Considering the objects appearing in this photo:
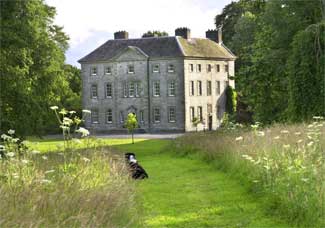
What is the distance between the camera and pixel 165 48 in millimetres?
64188

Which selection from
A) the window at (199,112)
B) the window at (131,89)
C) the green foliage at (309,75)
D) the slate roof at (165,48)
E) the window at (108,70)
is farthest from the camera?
the window at (108,70)

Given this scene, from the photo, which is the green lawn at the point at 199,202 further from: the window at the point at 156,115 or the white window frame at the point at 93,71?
the white window frame at the point at 93,71

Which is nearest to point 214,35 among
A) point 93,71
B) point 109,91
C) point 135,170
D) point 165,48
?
point 165,48

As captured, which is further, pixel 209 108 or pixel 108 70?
pixel 209 108

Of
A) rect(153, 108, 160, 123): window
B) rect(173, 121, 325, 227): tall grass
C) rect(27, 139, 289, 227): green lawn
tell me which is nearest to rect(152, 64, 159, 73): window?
rect(153, 108, 160, 123): window

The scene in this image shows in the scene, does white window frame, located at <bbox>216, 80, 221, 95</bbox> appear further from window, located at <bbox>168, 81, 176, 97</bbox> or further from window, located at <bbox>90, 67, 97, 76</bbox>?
window, located at <bbox>90, 67, 97, 76</bbox>

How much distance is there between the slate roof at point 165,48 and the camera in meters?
63.9

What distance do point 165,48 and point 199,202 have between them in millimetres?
54082

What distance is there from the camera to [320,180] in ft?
27.8

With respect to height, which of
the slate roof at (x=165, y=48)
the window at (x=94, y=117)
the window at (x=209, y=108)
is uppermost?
the slate roof at (x=165, y=48)

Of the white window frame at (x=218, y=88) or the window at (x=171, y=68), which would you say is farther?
the white window frame at (x=218, y=88)

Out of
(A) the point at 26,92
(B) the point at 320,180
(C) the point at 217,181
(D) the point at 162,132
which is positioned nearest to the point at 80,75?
(D) the point at 162,132

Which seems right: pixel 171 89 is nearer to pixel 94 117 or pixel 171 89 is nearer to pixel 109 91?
pixel 109 91

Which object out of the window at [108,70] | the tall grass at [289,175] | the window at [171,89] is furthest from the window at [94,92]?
the tall grass at [289,175]
